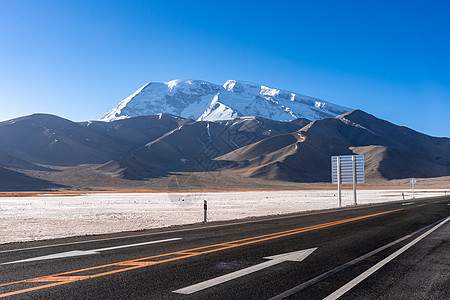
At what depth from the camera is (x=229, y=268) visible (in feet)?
24.0

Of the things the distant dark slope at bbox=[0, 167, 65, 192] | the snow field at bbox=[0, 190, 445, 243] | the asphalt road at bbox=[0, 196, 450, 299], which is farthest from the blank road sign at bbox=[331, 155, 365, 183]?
the distant dark slope at bbox=[0, 167, 65, 192]

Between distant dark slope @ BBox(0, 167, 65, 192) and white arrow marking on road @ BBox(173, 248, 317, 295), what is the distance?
380 feet

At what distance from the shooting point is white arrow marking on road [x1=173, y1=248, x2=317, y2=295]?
19.3 feet

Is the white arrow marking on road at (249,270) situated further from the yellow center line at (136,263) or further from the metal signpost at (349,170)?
the metal signpost at (349,170)

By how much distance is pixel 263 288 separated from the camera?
5941 mm

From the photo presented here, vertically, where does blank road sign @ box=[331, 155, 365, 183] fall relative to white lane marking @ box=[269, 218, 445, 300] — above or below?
above

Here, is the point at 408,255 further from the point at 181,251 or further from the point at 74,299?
the point at 74,299

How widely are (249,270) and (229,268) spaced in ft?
1.40

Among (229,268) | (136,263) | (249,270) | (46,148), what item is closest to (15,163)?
(46,148)

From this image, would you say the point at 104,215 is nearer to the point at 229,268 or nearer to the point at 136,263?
the point at 136,263

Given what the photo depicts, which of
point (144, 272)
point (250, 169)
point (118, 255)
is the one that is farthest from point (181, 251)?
point (250, 169)

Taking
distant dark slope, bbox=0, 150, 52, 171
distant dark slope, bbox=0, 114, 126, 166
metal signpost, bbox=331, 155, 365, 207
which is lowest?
metal signpost, bbox=331, 155, 365, 207

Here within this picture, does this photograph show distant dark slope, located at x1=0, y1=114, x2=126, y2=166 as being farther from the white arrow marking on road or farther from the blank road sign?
the white arrow marking on road

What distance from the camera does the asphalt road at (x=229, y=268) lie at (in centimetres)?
576
